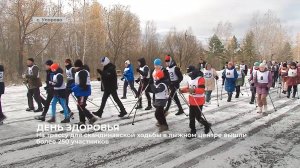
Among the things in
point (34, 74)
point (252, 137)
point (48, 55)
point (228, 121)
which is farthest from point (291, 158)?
point (48, 55)

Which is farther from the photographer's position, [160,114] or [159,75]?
[160,114]

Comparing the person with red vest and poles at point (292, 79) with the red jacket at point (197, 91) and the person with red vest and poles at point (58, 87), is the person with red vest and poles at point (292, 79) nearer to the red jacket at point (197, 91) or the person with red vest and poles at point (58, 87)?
the red jacket at point (197, 91)

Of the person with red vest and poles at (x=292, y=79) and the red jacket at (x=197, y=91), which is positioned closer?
the red jacket at (x=197, y=91)

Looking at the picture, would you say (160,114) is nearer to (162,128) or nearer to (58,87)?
(162,128)

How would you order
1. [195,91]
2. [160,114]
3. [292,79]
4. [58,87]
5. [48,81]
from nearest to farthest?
1. [195,91]
2. [160,114]
3. [58,87]
4. [48,81]
5. [292,79]

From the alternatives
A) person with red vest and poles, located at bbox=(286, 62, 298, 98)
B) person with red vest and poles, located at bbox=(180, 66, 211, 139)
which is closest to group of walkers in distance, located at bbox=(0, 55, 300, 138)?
person with red vest and poles, located at bbox=(180, 66, 211, 139)

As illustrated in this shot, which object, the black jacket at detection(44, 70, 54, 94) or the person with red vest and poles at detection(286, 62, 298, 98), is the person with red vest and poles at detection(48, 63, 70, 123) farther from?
the person with red vest and poles at detection(286, 62, 298, 98)

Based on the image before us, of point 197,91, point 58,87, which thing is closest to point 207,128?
point 197,91

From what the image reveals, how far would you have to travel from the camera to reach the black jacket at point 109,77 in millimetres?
8984

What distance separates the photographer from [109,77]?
29.8 feet

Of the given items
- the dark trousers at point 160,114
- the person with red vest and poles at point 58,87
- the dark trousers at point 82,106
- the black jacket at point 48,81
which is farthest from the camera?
the black jacket at point 48,81

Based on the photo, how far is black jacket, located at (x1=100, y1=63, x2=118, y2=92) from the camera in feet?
29.5

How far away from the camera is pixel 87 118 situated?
28.3 ft

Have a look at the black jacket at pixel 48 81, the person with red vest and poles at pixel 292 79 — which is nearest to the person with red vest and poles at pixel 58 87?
the black jacket at pixel 48 81
